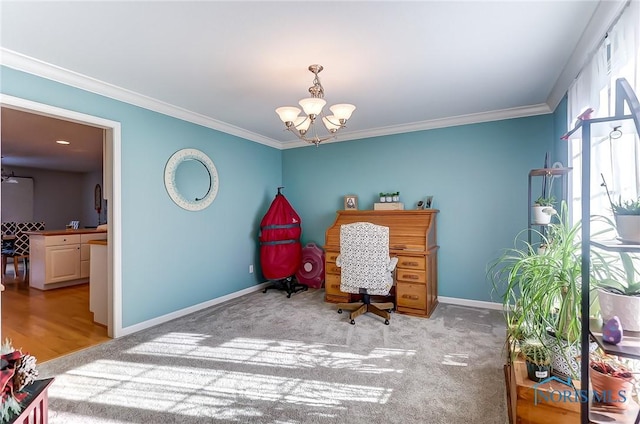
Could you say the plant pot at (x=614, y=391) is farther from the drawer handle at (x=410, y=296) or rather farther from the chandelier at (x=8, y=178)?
the chandelier at (x=8, y=178)

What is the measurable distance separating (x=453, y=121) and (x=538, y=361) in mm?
3046

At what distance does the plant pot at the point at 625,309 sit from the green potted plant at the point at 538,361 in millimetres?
479

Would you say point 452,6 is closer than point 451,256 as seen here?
Yes

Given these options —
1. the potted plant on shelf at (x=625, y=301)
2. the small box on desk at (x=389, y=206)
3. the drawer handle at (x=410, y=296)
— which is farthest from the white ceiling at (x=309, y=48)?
the drawer handle at (x=410, y=296)

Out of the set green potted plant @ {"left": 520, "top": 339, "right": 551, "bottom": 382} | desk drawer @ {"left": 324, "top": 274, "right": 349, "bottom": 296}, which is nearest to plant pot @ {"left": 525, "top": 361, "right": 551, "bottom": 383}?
green potted plant @ {"left": 520, "top": 339, "right": 551, "bottom": 382}

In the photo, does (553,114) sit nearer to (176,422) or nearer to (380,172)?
(380,172)

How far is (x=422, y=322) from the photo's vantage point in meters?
3.22

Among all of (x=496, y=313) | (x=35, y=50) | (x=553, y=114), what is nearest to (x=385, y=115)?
(x=553, y=114)

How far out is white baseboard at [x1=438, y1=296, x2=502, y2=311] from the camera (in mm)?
3630

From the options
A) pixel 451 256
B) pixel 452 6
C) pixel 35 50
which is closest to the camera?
pixel 452 6

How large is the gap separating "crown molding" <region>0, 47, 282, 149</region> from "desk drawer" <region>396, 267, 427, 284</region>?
289 cm

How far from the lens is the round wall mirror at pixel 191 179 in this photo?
3.37 meters

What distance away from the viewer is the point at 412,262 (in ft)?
11.4

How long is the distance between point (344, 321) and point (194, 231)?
2062 mm
